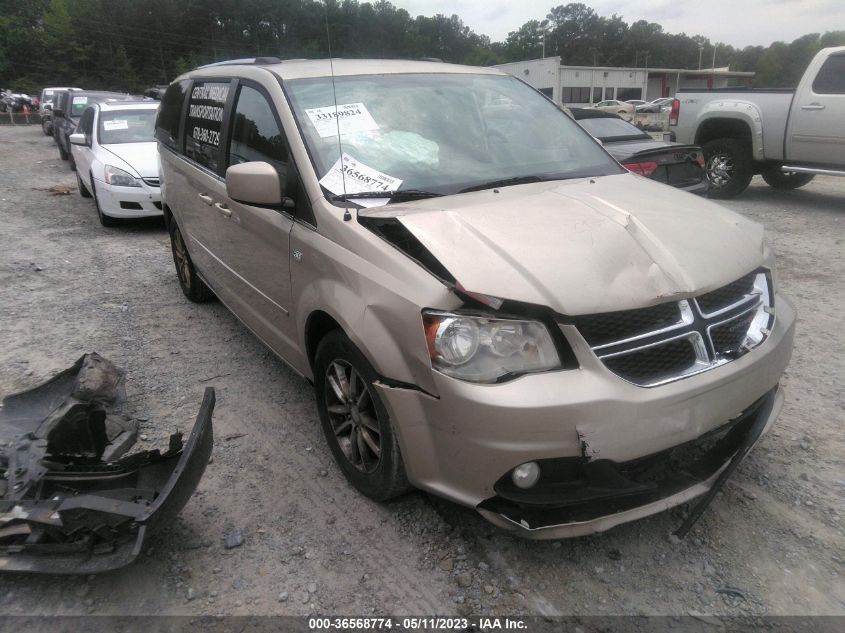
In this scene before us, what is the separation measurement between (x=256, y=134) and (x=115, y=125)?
7.26 m

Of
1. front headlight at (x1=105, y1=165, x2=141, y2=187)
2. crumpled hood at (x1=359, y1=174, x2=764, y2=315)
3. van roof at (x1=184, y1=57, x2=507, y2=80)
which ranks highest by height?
van roof at (x1=184, y1=57, x2=507, y2=80)

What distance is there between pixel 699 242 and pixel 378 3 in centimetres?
174

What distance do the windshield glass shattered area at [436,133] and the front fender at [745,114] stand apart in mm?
6700

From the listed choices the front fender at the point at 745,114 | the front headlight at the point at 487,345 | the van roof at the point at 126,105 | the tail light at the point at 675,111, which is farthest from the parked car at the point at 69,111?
the front headlight at the point at 487,345

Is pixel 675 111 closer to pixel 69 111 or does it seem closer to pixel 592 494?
pixel 592 494

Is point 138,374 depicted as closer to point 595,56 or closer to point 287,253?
point 287,253

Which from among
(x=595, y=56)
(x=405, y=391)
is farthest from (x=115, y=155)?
(x=595, y=56)

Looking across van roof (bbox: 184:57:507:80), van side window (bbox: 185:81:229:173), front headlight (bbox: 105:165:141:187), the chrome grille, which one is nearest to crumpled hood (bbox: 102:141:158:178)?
front headlight (bbox: 105:165:141:187)

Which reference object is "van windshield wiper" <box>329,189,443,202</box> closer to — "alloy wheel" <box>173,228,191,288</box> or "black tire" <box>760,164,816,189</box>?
"alloy wheel" <box>173,228,191,288</box>

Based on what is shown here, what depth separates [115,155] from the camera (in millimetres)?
8586

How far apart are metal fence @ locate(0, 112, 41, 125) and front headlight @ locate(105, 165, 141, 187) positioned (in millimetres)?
33097

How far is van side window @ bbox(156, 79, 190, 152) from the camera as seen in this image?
4.89 m

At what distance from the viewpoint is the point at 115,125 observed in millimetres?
9430

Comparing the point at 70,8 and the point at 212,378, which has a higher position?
the point at 70,8
